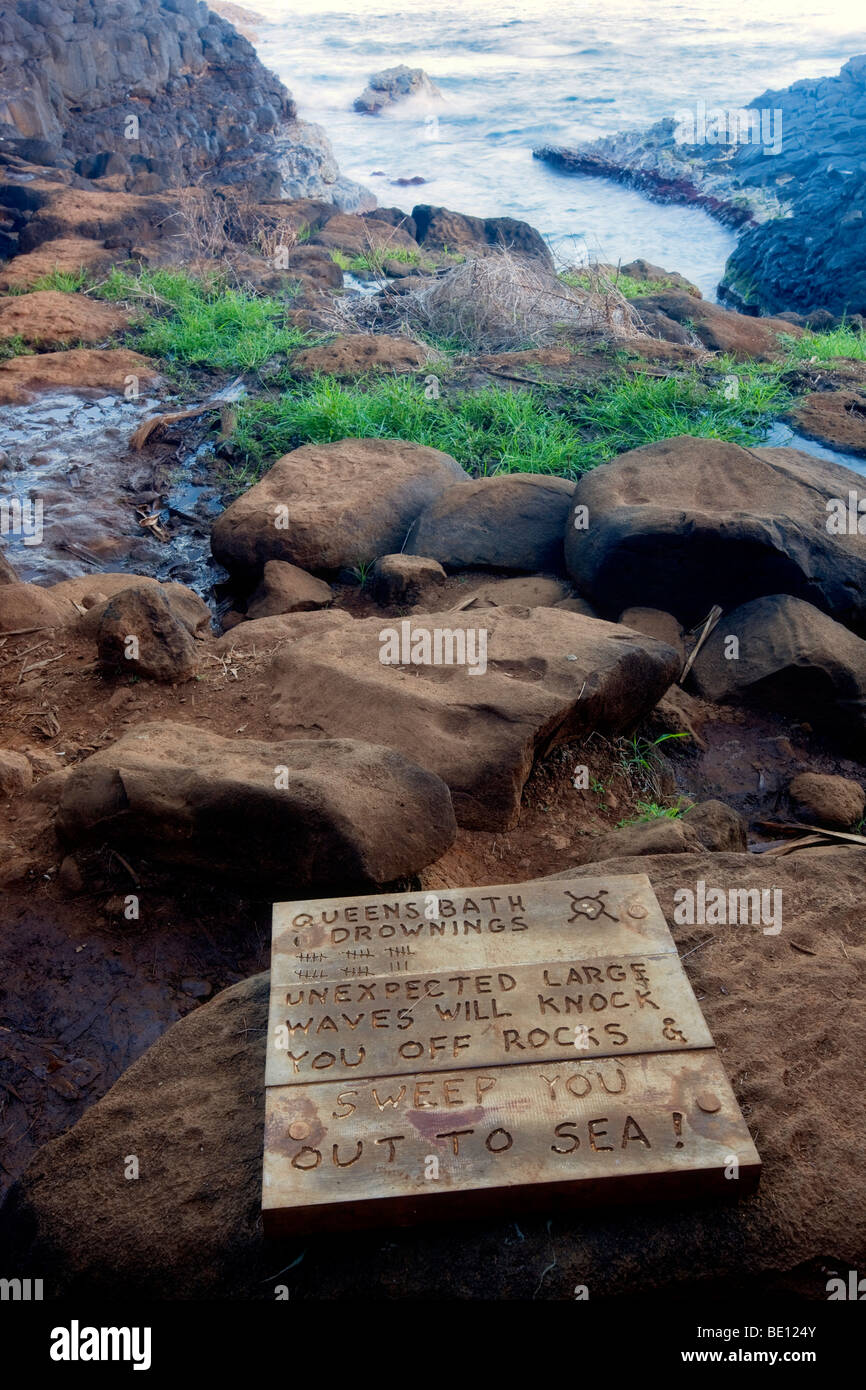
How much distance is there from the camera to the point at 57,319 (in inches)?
381

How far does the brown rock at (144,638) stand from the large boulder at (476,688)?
0.41 metres

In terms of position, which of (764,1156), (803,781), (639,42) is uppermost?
(639,42)

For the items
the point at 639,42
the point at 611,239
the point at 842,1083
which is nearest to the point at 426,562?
the point at 842,1083

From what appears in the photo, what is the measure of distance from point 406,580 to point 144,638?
1751mm

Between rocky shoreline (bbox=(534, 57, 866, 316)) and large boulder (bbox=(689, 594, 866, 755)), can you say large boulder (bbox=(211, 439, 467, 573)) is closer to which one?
large boulder (bbox=(689, 594, 866, 755))

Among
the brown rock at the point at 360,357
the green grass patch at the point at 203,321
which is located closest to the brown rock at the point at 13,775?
the brown rock at the point at 360,357

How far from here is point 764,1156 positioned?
227cm

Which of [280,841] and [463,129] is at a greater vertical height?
[463,129]

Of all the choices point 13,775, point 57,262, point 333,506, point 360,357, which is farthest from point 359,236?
point 13,775

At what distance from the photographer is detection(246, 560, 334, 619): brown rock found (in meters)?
5.75

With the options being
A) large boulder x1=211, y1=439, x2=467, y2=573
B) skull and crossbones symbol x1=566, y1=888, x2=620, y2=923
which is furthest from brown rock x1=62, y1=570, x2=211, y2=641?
skull and crossbones symbol x1=566, y1=888, x2=620, y2=923

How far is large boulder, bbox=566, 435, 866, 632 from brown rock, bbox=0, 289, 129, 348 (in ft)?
18.8

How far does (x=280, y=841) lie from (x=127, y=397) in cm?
652
